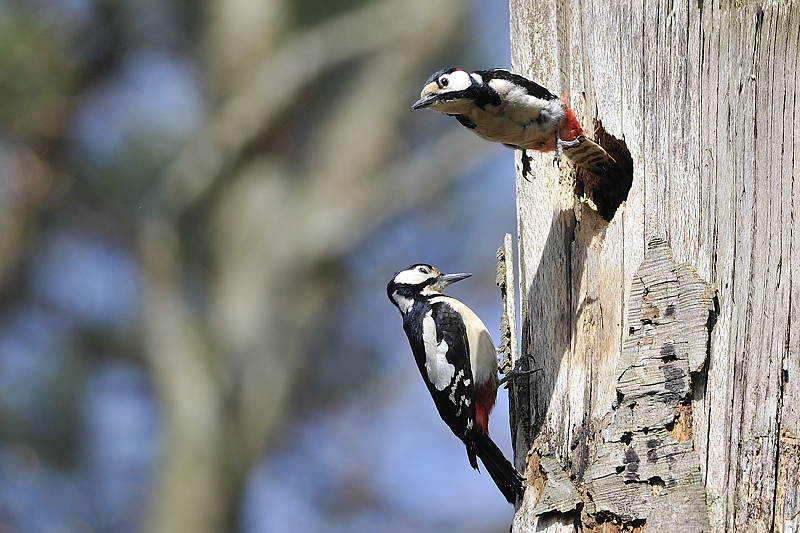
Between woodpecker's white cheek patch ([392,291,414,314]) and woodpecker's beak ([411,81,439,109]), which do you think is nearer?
woodpecker's beak ([411,81,439,109])

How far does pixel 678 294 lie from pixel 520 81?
1102 mm

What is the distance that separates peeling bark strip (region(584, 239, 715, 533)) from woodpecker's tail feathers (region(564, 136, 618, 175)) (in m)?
0.55

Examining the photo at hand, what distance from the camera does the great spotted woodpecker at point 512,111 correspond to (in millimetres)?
3053

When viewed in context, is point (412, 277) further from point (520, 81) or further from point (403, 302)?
point (520, 81)

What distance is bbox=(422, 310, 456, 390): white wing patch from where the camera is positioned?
13.1 feet

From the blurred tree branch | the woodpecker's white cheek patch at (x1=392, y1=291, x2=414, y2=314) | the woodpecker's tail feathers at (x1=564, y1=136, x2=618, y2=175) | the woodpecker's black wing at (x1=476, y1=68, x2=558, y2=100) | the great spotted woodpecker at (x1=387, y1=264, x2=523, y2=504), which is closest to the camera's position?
the woodpecker's tail feathers at (x1=564, y1=136, x2=618, y2=175)

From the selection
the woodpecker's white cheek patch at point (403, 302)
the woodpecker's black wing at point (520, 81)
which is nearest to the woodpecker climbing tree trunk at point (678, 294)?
the woodpecker's black wing at point (520, 81)

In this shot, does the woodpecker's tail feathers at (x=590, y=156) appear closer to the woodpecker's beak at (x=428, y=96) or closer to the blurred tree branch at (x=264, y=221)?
the woodpecker's beak at (x=428, y=96)

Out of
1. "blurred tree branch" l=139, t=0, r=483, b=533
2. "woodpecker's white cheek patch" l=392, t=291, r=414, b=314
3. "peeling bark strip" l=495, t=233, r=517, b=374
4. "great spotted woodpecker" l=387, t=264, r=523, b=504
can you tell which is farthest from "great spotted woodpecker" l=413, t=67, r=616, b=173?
"blurred tree branch" l=139, t=0, r=483, b=533

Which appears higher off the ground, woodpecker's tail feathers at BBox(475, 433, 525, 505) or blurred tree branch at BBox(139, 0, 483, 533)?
blurred tree branch at BBox(139, 0, 483, 533)

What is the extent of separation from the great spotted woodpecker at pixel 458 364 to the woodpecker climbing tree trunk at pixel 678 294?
70 cm

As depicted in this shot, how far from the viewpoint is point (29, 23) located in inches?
335

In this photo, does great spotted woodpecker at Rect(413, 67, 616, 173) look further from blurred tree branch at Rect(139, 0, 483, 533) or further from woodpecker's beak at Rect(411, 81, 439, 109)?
blurred tree branch at Rect(139, 0, 483, 533)

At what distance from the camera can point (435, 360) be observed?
4086mm
